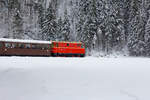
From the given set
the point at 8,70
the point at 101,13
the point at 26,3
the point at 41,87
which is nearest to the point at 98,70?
the point at 41,87

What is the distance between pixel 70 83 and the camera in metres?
3.35

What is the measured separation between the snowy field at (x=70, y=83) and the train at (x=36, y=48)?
41.3ft

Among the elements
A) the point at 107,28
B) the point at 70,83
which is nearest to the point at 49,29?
the point at 107,28

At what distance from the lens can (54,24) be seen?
104 feet

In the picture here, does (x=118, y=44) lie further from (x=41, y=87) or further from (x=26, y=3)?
(x=26, y=3)

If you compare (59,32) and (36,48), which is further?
(59,32)

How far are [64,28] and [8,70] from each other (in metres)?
28.0

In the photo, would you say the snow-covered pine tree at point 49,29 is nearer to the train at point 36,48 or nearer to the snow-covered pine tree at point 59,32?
the snow-covered pine tree at point 59,32

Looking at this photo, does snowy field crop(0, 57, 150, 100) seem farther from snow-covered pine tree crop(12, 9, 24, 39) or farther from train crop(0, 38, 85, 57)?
snow-covered pine tree crop(12, 9, 24, 39)

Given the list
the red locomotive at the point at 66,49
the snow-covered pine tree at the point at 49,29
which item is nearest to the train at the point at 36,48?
the red locomotive at the point at 66,49

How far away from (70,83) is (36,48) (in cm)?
1377

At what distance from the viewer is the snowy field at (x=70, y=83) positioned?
10.0ft

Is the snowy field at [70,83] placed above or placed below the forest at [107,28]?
below

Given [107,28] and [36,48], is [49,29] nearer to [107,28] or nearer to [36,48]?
[107,28]
